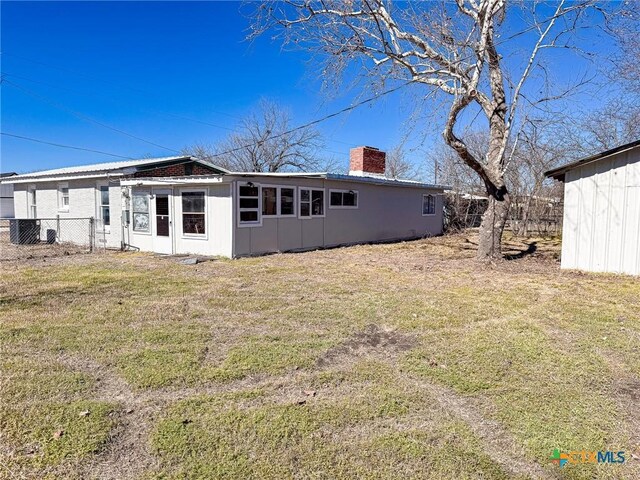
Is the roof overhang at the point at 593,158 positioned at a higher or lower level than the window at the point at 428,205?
higher

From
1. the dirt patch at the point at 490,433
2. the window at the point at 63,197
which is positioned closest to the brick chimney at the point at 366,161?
the window at the point at 63,197

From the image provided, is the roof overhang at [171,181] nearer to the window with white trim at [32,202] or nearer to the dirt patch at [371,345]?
the window with white trim at [32,202]

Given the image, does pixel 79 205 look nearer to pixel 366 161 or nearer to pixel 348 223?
pixel 348 223

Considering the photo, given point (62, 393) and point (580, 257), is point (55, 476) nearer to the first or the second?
point (62, 393)

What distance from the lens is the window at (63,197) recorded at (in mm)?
15891

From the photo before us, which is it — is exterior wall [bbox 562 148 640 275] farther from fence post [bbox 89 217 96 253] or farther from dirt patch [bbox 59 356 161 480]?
fence post [bbox 89 217 96 253]

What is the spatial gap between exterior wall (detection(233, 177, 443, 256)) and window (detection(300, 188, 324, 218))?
0.18m

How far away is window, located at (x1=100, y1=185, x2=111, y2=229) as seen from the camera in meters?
14.2

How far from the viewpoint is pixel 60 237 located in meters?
15.8

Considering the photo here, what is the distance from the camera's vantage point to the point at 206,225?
12.1 meters

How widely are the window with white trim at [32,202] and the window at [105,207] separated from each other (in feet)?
17.4

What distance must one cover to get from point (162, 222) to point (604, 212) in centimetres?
1189

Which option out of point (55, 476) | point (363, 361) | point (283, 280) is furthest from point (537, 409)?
point (283, 280)

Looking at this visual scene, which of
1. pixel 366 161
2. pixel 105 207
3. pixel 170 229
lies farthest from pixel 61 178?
pixel 366 161
